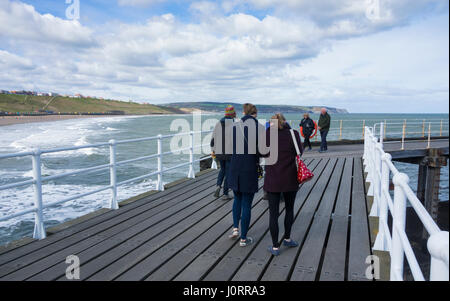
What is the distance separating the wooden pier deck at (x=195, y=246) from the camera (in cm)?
321

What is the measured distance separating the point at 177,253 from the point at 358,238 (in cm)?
227

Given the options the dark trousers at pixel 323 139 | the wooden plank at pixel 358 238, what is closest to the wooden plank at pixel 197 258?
the wooden plank at pixel 358 238

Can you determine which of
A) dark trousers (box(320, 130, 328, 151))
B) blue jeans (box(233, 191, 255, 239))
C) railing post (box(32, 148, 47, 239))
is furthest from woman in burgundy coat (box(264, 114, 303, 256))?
dark trousers (box(320, 130, 328, 151))

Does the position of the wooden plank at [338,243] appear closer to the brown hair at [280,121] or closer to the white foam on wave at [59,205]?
the brown hair at [280,121]

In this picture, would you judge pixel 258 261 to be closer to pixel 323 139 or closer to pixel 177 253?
pixel 177 253

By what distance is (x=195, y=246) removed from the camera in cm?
389

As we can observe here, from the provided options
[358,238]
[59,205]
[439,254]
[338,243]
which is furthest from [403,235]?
[59,205]

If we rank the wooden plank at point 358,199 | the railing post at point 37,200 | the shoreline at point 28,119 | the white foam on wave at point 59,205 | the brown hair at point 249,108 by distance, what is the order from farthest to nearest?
the shoreline at point 28,119, the white foam on wave at point 59,205, the wooden plank at point 358,199, the railing post at point 37,200, the brown hair at point 249,108

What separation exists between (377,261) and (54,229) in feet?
13.3

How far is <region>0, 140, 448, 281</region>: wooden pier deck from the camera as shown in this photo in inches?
126

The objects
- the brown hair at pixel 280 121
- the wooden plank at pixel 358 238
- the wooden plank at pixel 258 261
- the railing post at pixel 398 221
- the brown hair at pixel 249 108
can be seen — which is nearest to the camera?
the railing post at pixel 398 221

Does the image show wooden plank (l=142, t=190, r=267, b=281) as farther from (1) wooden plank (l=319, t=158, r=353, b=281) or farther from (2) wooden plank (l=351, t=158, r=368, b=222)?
(2) wooden plank (l=351, t=158, r=368, b=222)
